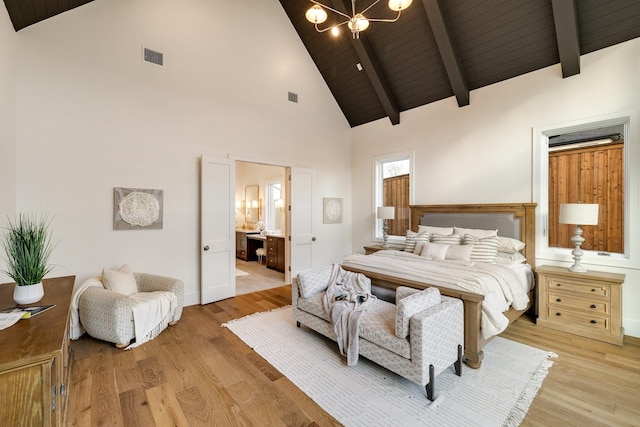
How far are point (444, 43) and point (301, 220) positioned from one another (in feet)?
11.8

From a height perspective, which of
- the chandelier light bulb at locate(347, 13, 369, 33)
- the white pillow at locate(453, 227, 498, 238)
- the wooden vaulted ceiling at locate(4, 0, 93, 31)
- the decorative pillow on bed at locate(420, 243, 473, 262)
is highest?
the wooden vaulted ceiling at locate(4, 0, 93, 31)

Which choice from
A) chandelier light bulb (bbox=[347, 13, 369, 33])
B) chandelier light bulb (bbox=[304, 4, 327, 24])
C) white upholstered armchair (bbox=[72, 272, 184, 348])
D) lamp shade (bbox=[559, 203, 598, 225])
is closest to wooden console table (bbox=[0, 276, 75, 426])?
white upholstered armchair (bbox=[72, 272, 184, 348])

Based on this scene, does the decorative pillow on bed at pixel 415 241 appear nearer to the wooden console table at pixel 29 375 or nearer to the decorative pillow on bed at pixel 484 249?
Answer: the decorative pillow on bed at pixel 484 249

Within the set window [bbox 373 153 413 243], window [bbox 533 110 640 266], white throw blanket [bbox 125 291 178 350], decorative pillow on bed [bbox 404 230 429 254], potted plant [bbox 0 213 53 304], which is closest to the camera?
potted plant [bbox 0 213 53 304]

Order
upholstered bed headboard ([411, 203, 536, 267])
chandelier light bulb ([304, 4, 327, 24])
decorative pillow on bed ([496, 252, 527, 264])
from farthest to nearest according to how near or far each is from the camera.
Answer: upholstered bed headboard ([411, 203, 536, 267]), decorative pillow on bed ([496, 252, 527, 264]), chandelier light bulb ([304, 4, 327, 24])

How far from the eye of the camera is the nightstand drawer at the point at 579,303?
3.01m

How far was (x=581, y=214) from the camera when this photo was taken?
315 centimetres

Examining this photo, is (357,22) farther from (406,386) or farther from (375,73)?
(406,386)

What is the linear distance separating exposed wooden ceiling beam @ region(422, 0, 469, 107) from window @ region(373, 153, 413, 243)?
4.23 feet

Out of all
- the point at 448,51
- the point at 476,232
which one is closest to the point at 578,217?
the point at 476,232

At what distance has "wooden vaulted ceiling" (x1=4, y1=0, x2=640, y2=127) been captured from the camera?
316 centimetres

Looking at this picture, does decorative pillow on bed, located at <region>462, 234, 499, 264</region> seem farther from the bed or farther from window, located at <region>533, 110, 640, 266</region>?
window, located at <region>533, 110, 640, 266</region>

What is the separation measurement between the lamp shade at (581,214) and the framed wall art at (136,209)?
5.13 metres

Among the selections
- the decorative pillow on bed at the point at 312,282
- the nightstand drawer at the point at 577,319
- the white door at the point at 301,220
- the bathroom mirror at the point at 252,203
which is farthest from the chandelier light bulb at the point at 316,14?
the bathroom mirror at the point at 252,203
